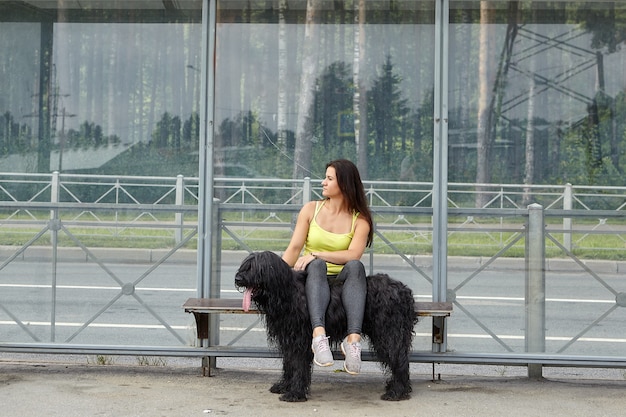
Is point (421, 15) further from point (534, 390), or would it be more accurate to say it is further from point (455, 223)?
point (534, 390)

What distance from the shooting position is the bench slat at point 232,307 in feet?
22.5

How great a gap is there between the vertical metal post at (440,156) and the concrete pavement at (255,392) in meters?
0.76

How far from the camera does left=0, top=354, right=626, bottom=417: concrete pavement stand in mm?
6438

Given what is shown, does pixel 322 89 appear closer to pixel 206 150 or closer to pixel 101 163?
pixel 206 150

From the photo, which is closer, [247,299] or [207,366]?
[247,299]

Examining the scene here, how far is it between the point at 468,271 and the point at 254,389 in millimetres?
1753

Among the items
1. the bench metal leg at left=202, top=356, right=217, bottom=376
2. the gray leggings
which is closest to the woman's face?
the gray leggings

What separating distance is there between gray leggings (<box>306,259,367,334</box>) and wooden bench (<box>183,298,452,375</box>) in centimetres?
41

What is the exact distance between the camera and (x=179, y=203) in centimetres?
772

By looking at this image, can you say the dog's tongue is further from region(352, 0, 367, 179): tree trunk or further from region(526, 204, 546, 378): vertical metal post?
region(526, 204, 546, 378): vertical metal post

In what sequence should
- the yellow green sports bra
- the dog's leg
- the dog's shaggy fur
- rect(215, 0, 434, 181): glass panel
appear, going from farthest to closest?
rect(215, 0, 434, 181): glass panel
the yellow green sports bra
the dog's leg
the dog's shaggy fur

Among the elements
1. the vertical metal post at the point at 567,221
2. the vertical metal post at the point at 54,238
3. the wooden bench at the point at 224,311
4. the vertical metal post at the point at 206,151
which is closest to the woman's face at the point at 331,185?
the wooden bench at the point at 224,311

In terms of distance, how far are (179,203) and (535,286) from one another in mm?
2608

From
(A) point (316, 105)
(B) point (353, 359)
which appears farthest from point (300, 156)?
(B) point (353, 359)
